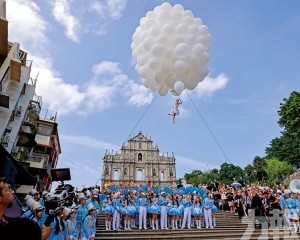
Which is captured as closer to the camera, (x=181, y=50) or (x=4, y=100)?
(x=181, y=50)

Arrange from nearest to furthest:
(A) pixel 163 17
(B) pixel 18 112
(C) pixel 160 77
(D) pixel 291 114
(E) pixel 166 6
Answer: (A) pixel 163 17 → (E) pixel 166 6 → (C) pixel 160 77 → (B) pixel 18 112 → (D) pixel 291 114

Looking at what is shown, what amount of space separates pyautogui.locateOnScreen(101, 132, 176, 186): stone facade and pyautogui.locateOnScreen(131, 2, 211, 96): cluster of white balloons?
62668mm

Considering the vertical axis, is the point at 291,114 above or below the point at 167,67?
above

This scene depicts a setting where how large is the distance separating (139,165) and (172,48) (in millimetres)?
66309

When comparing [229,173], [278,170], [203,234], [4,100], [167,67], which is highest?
[229,173]

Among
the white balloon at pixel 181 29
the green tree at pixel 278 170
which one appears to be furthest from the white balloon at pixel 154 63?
the green tree at pixel 278 170

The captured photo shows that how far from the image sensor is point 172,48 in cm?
973

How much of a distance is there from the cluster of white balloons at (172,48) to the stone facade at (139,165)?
62.7 m

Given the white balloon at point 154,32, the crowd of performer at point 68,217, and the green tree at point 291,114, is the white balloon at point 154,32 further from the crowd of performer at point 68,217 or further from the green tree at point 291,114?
the green tree at point 291,114

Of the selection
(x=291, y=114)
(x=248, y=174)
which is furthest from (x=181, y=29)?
(x=248, y=174)

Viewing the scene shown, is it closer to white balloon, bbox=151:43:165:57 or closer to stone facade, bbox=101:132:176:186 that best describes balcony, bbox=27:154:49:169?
white balloon, bbox=151:43:165:57

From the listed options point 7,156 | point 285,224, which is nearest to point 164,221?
point 285,224

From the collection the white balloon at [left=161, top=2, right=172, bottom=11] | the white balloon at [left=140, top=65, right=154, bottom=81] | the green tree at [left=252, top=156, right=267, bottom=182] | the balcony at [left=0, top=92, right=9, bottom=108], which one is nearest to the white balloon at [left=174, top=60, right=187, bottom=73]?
the white balloon at [left=140, top=65, right=154, bottom=81]

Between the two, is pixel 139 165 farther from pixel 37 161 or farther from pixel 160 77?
pixel 160 77
